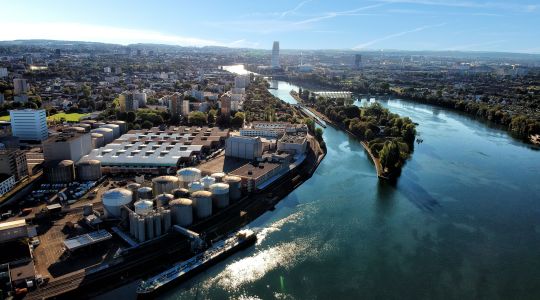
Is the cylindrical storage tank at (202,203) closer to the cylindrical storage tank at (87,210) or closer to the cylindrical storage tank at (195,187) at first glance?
the cylindrical storage tank at (195,187)

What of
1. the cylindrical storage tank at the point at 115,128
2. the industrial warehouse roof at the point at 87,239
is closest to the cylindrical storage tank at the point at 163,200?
the industrial warehouse roof at the point at 87,239

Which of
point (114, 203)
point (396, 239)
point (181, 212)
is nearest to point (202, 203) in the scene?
point (181, 212)

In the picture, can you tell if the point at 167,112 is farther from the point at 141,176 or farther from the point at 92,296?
the point at 92,296

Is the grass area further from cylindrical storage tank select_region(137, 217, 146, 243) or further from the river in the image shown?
cylindrical storage tank select_region(137, 217, 146, 243)

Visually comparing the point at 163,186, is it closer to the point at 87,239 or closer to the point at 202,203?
the point at 202,203

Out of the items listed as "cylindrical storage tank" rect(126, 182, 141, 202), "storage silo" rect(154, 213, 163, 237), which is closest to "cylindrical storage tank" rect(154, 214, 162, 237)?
"storage silo" rect(154, 213, 163, 237)

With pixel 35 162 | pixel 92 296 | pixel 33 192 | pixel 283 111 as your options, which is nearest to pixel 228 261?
pixel 92 296
